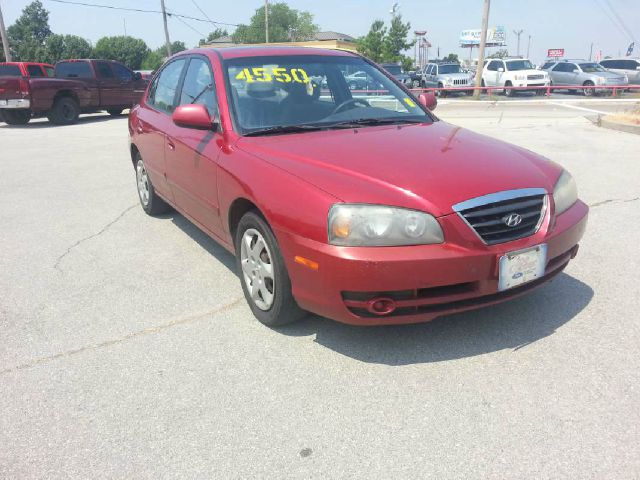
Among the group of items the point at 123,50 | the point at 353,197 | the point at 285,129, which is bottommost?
the point at 353,197

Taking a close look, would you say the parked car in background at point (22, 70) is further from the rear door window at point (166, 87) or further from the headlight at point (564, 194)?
the headlight at point (564, 194)

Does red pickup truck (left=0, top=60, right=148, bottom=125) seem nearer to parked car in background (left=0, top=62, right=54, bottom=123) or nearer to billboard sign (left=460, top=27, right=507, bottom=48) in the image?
parked car in background (left=0, top=62, right=54, bottom=123)

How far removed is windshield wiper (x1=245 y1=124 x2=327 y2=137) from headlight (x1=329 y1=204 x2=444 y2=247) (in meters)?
1.11

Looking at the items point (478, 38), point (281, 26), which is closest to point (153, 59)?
point (281, 26)

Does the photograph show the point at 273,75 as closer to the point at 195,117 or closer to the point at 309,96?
the point at 309,96

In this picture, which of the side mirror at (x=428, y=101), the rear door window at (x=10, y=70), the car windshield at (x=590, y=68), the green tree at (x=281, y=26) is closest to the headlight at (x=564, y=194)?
the side mirror at (x=428, y=101)

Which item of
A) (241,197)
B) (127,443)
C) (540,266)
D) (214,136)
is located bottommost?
(127,443)

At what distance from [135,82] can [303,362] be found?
16.8 m

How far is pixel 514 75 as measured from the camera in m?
26.3

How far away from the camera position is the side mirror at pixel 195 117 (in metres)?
3.57

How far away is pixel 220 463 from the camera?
7.36ft

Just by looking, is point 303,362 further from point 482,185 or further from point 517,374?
point 482,185

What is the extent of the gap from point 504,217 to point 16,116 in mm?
16725

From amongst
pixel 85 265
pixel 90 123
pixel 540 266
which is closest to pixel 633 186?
pixel 540 266
